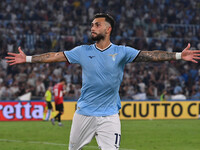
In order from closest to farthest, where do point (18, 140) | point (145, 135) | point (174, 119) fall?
1. point (18, 140)
2. point (145, 135)
3. point (174, 119)

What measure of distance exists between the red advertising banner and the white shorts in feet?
61.7

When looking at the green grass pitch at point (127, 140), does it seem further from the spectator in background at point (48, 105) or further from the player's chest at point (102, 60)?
the player's chest at point (102, 60)

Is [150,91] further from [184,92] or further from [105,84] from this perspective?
[105,84]

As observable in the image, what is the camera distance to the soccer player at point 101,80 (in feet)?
23.3

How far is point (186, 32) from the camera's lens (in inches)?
1356

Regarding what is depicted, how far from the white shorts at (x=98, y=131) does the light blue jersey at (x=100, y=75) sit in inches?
3.4

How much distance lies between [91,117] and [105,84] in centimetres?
52

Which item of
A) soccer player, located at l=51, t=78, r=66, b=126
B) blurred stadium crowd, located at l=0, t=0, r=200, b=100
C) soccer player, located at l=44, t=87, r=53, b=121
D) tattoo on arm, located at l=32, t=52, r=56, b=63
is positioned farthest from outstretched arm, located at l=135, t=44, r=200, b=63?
blurred stadium crowd, located at l=0, t=0, r=200, b=100

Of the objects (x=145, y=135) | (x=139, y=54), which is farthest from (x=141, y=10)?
(x=139, y=54)

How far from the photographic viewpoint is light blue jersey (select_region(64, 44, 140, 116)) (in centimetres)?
711

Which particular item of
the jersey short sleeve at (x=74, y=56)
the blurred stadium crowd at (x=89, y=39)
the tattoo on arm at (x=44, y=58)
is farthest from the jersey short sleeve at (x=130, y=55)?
the blurred stadium crowd at (x=89, y=39)

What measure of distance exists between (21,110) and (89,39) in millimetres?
7972

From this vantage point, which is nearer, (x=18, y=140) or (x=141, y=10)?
(x=18, y=140)

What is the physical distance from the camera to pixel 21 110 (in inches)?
1021
